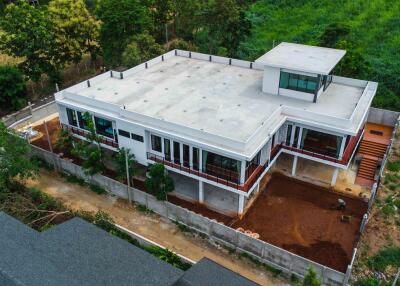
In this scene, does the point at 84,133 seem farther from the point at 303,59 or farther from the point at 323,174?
the point at 323,174

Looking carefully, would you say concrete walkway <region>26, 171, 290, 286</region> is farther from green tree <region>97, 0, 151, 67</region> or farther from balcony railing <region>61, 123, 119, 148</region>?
green tree <region>97, 0, 151, 67</region>

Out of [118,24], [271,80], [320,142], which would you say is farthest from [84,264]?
[118,24]

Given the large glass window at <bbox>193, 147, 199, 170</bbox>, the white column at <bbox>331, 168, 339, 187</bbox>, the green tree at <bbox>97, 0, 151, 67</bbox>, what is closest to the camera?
the large glass window at <bbox>193, 147, 199, 170</bbox>

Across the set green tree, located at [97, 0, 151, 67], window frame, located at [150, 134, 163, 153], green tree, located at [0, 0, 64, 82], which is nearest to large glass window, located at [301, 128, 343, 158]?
window frame, located at [150, 134, 163, 153]

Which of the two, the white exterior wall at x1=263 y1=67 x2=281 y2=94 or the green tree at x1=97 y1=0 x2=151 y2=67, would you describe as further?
the green tree at x1=97 y1=0 x2=151 y2=67

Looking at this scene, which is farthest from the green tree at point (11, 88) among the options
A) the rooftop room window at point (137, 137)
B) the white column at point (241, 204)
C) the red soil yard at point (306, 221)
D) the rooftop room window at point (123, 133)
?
the red soil yard at point (306, 221)

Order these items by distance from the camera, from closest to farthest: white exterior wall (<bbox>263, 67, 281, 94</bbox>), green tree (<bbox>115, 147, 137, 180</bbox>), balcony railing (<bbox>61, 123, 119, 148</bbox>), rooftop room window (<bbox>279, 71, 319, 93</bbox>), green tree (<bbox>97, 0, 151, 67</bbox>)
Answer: green tree (<bbox>115, 147, 137, 180</bbox>) < rooftop room window (<bbox>279, 71, 319, 93</bbox>) < balcony railing (<bbox>61, 123, 119, 148</bbox>) < white exterior wall (<bbox>263, 67, 281, 94</bbox>) < green tree (<bbox>97, 0, 151, 67</bbox>)
